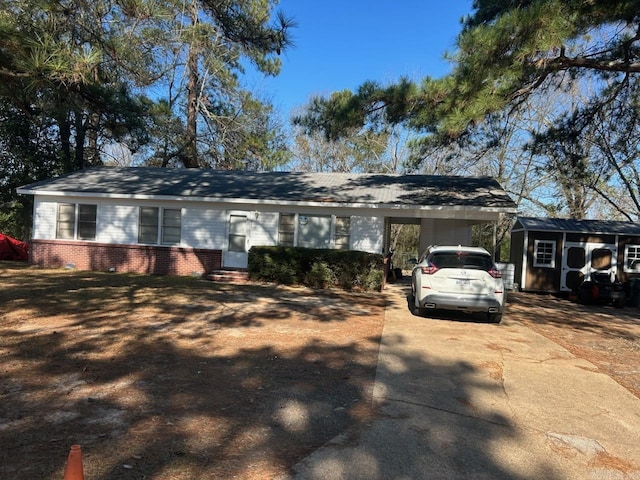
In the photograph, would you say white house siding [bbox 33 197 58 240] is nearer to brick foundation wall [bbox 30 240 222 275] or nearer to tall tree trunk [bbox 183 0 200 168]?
brick foundation wall [bbox 30 240 222 275]

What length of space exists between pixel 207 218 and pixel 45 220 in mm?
6193

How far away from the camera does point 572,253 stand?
18.1 meters

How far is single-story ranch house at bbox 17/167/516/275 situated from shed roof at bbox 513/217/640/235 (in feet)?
6.54

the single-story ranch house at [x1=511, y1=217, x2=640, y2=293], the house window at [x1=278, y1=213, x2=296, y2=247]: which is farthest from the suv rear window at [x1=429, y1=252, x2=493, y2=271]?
the single-story ranch house at [x1=511, y1=217, x2=640, y2=293]

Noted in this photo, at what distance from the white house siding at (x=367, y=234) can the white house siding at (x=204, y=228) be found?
180 inches

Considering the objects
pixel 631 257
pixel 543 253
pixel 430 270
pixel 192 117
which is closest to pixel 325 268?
pixel 430 270

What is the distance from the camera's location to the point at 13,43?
667 centimetres

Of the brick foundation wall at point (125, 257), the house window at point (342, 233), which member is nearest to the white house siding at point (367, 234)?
the house window at point (342, 233)

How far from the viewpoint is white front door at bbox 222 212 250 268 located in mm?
17094

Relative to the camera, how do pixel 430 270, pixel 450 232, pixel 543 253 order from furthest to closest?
pixel 450 232 < pixel 543 253 < pixel 430 270

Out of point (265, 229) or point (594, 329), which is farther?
point (265, 229)

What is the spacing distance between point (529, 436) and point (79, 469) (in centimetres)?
360

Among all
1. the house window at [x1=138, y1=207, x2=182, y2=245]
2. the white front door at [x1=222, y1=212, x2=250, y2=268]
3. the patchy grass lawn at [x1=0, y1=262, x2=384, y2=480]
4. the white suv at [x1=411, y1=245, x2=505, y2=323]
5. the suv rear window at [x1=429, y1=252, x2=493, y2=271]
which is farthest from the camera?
the house window at [x1=138, y1=207, x2=182, y2=245]

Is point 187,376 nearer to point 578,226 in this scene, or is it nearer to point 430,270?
point 430,270
